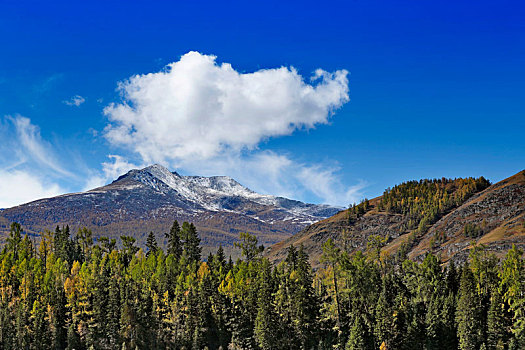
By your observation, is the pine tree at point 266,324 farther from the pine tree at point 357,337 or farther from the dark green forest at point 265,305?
the pine tree at point 357,337

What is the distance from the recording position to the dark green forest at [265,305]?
89.1 m

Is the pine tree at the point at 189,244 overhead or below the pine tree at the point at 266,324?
overhead

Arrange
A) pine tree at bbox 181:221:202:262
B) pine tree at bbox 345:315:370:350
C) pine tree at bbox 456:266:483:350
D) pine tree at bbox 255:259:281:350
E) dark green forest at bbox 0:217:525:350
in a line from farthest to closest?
1. pine tree at bbox 181:221:202:262
2. pine tree at bbox 255:259:281:350
3. dark green forest at bbox 0:217:525:350
4. pine tree at bbox 456:266:483:350
5. pine tree at bbox 345:315:370:350

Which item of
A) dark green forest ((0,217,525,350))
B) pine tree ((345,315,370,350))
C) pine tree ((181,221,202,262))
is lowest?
pine tree ((345,315,370,350))

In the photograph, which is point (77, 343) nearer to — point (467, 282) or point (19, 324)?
point (19, 324)

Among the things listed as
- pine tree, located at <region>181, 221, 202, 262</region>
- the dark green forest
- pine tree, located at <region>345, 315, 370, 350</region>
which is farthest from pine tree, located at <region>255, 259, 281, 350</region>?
pine tree, located at <region>181, 221, 202, 262</region>

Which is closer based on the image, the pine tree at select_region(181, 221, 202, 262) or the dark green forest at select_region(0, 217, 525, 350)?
the dark green forest at select_region(0, 217, 525, 350)

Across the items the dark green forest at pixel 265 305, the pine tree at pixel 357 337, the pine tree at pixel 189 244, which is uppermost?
the pine tree at pixel 189 244

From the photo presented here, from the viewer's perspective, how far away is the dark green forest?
89.1 m

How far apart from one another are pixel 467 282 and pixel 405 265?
24.8 metres

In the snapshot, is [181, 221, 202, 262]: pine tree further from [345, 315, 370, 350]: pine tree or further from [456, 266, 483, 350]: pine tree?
[456, 266, 483, 350]: pine tree

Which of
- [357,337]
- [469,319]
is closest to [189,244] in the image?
[357,337]

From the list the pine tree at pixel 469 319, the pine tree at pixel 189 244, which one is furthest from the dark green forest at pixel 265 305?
the pine tree at pixel 189 244

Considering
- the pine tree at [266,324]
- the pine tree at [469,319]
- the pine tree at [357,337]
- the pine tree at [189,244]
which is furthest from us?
the pine tree at [189,244]
